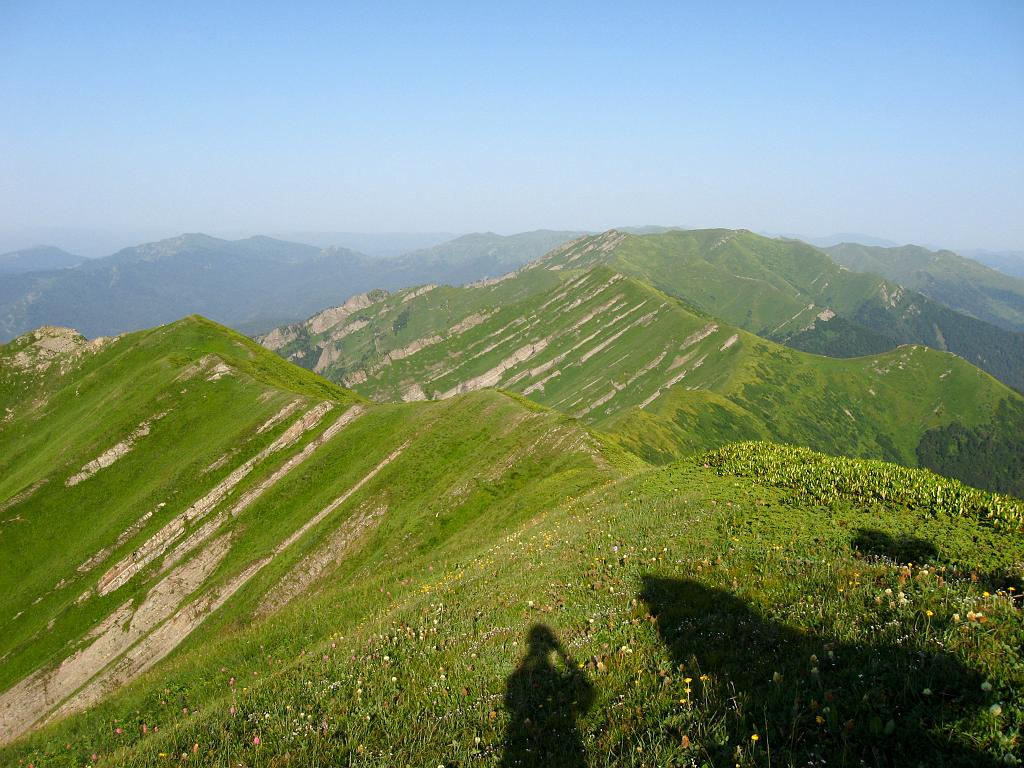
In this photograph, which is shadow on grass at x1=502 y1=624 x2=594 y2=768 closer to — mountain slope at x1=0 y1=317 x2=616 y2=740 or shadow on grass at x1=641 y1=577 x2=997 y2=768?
shadow on grass at x1=641 y1=577 x2=997 y2=768

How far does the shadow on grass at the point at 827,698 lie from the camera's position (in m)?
6.25

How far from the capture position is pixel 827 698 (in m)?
7.05

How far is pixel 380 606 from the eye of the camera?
2170 cm

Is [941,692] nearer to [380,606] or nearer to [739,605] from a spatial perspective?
[739,605]

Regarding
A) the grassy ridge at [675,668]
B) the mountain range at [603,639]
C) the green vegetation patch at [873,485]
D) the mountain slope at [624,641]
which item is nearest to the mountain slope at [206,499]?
the mountain range at [603,639]

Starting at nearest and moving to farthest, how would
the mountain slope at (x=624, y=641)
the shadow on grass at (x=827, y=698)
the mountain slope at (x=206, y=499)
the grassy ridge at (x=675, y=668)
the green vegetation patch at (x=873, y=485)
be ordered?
the shadow on grass at (x=827, y=698)
the grassy ridge at (x=675, y=668)
the mountain slope at (x=624, y=641)
the green vegetation patch at (x=873, y=485)
the mountain slope at (x=206, y=499)

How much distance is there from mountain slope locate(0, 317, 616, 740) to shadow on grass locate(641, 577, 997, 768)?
30.9 m

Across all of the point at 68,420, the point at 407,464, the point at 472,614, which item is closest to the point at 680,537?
the point at 472,614

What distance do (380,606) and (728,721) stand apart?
1766 centimetres

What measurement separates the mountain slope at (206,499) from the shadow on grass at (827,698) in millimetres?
30882

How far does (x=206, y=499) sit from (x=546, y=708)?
75958 mm

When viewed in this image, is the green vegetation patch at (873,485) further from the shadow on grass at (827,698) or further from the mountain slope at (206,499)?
the mountain slope at (206,499)

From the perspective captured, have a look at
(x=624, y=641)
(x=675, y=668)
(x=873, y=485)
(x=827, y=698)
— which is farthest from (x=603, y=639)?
(x=873, y=485)

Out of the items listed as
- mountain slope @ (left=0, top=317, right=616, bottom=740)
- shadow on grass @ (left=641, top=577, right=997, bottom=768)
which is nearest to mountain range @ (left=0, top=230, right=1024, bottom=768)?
shadow on grass @ (left=641, top=577, right=997, bottom=768)
